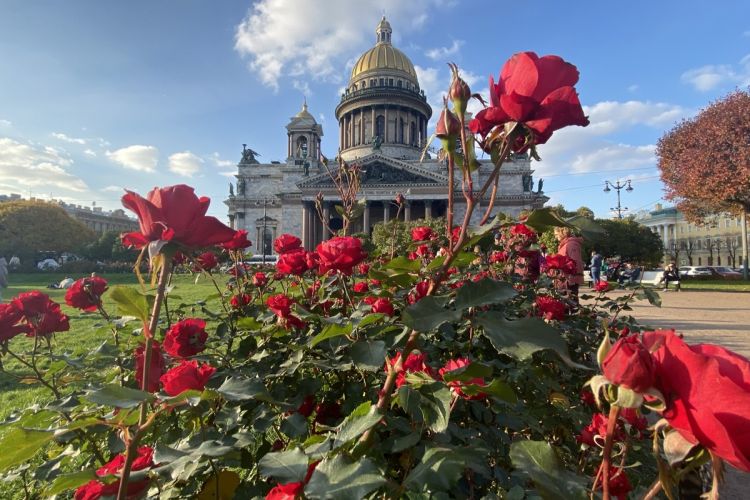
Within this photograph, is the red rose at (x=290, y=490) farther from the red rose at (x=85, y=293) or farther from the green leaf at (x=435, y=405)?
the red rose at (x=85, y=293)

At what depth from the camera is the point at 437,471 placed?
0.62 meters

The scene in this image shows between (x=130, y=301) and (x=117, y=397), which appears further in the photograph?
(x=130, y=301)

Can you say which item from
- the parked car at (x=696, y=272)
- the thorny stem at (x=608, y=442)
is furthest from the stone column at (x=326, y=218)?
the parked car at (x=696, y=272)

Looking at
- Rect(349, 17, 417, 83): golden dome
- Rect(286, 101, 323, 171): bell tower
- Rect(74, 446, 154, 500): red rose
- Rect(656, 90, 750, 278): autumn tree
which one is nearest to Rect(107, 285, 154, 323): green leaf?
Rect(74, 446, 154, 500): red rose

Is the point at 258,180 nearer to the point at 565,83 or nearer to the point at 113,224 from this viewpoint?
the point at 565,83

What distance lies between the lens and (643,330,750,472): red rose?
15.0 inches

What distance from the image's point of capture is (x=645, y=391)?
0.43m

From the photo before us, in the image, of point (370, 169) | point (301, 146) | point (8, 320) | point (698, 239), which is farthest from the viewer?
point (698, 239)

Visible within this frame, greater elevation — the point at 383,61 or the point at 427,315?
the point at 383,61

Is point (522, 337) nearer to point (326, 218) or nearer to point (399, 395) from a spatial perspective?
point (399, 395)

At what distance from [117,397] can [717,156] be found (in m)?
21.9

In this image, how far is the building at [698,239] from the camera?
163 feet

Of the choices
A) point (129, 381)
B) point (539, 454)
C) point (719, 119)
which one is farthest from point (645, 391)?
point (719, 119)

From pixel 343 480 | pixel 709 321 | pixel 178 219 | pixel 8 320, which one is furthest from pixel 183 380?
pixel 709 321
